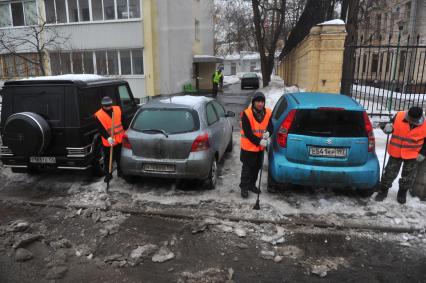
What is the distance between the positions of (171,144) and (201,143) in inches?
19.7

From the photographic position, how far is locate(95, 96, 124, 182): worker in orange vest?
20.2 ft

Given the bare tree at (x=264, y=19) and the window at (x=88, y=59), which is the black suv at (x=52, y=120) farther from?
the bare tree at (x=264, y=19)

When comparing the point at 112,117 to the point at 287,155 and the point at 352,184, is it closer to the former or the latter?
the point at 287,155

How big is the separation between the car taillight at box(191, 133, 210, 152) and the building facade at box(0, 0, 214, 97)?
605 inches

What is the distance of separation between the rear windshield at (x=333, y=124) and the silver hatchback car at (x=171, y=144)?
64.1 inches

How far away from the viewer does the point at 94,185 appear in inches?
255

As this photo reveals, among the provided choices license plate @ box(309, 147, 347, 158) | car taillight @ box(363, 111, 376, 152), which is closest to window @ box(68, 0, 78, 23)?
license plate @ box(309, 147, 347, 158)

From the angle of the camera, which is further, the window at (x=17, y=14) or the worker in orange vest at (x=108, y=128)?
the window at (x=17, y=14)

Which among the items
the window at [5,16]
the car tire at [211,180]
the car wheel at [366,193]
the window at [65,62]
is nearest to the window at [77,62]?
the window at [65,62]

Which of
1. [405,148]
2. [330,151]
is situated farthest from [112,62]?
[405,148]

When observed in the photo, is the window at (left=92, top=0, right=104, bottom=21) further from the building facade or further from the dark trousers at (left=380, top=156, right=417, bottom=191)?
the dark trousers at (left=380, top=156, right=417, bottom=191)

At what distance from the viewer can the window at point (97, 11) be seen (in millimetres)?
20531

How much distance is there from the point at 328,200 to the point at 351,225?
864 mm

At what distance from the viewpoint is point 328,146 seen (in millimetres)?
5402
